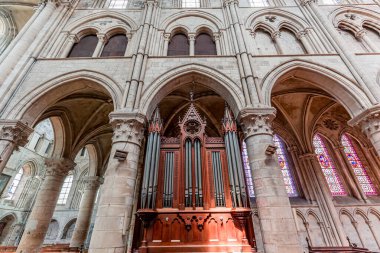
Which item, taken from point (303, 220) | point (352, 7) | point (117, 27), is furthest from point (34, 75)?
point (352, 7)

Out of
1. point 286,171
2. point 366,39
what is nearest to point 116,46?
point 286,171

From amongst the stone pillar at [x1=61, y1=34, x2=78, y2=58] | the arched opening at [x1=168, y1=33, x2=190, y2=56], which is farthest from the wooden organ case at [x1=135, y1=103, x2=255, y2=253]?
the stone pillar at [x1=61, y1=34, x2=78, y2=58]

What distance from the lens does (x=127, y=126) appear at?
19.8ft

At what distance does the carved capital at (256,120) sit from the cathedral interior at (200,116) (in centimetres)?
4

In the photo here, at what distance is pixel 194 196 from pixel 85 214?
9.53 m

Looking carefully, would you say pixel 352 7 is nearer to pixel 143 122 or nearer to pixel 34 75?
pixel 143 122

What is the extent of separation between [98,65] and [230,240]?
7743 mm

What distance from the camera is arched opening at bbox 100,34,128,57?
354 inches

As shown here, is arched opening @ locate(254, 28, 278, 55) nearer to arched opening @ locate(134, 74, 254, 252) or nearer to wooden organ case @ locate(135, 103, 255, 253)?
arched opening @ locate(134, 74, 254, 252)

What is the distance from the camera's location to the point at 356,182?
1038 cm

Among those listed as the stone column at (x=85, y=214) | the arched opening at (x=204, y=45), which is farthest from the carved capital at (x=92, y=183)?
the arched opening at (x=204, y=45)

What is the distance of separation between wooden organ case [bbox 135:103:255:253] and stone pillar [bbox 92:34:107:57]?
455 centimetres

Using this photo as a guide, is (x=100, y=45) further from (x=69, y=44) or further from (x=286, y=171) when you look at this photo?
(x=286, y=171)

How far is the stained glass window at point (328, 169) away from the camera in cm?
1061
